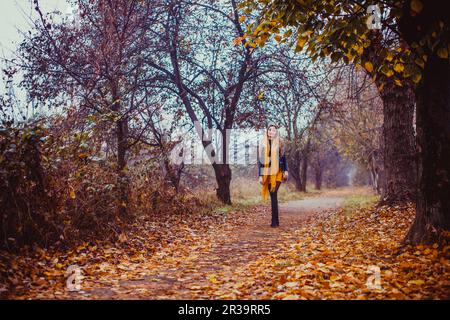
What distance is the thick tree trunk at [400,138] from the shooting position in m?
9.22

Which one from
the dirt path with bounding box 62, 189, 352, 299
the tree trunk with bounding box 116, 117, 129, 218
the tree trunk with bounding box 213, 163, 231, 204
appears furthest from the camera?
the tree trunk with bounding box 213, 163, 231, 204

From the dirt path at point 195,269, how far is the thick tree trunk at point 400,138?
290cm

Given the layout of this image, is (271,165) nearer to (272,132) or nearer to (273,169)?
(273,169)

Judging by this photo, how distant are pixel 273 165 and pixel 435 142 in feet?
14.2

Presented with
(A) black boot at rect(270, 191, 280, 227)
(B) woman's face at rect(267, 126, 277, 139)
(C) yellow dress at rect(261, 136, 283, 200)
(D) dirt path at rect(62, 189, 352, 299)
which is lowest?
(D) dirt path at rect(62, 189, 352, 299)

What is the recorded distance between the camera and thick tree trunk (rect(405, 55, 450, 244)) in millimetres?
5141

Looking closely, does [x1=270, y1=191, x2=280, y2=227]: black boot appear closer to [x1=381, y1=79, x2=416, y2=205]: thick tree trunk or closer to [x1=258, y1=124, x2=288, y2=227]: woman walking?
[x1=258, y1=124, x2=288, y2=227]: woman walking

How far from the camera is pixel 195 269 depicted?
217 inches

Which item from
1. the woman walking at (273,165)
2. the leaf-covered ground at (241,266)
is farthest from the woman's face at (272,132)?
the leaf-covered ground at (241,266)

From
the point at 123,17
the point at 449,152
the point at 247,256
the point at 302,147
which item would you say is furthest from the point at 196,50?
the point at 302,147

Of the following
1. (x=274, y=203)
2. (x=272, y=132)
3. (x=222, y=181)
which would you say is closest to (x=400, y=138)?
(x=272, y=132)

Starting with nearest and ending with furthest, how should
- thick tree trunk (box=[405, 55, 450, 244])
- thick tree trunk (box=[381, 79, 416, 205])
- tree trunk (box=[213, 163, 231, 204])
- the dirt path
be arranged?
the dirt path → thick tree trunk (box=[405, 55, 450, 244]) → thick tree trunk (box=[381, 79, 416, 205]) → tree trunk (box=[213, 163, 231, 204])

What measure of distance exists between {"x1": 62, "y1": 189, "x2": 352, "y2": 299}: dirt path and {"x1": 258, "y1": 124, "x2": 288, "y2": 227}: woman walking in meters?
0.92

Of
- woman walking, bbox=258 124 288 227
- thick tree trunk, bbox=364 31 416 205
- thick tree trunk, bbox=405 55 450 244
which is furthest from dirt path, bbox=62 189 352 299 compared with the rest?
thick tree trunk, bbox=364 31 416 205
